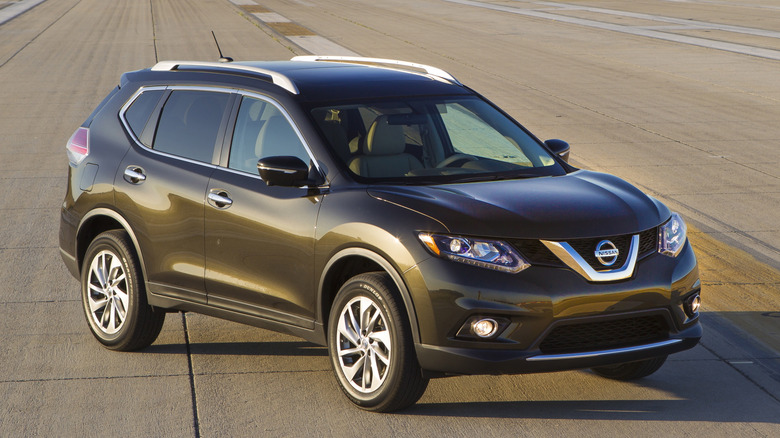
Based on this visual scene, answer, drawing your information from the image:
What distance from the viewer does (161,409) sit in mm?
5477

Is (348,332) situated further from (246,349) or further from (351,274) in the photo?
(246,349)

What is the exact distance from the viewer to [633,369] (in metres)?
5.86

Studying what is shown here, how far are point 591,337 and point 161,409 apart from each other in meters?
2.20

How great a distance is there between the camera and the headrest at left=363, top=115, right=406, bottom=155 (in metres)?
5.86

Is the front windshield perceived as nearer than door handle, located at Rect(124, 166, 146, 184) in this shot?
Yes

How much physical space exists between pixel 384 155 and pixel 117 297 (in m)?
1.96

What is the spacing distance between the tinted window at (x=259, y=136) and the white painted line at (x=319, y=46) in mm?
22218

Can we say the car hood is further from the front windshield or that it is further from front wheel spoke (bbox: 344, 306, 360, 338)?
front wheel spoke (bbox: 344, 306, 360, 338)

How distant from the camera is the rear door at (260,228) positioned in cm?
557

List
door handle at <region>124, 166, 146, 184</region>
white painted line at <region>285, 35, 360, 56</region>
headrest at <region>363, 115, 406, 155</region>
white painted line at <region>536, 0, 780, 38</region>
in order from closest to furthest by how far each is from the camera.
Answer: headrest at <region>363, 115, 406, 155</region> < door handle at <region>124, 166, 146, 184</region> < white painted line at <region>285, 35, 360, 56</region> < white painted line at <region>536, 0, 780, 38</region>

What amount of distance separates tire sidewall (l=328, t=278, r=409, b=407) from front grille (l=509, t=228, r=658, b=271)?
677 mm

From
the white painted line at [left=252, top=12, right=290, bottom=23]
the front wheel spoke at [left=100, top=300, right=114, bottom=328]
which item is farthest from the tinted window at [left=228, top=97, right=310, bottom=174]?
the white painted line at [left=252, top=12, right=290, bottom=23]

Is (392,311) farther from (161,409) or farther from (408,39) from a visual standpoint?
(408,39)

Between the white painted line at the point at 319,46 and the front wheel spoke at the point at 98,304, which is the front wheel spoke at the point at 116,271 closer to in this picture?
the front wheel spoke at the point at 98,304
